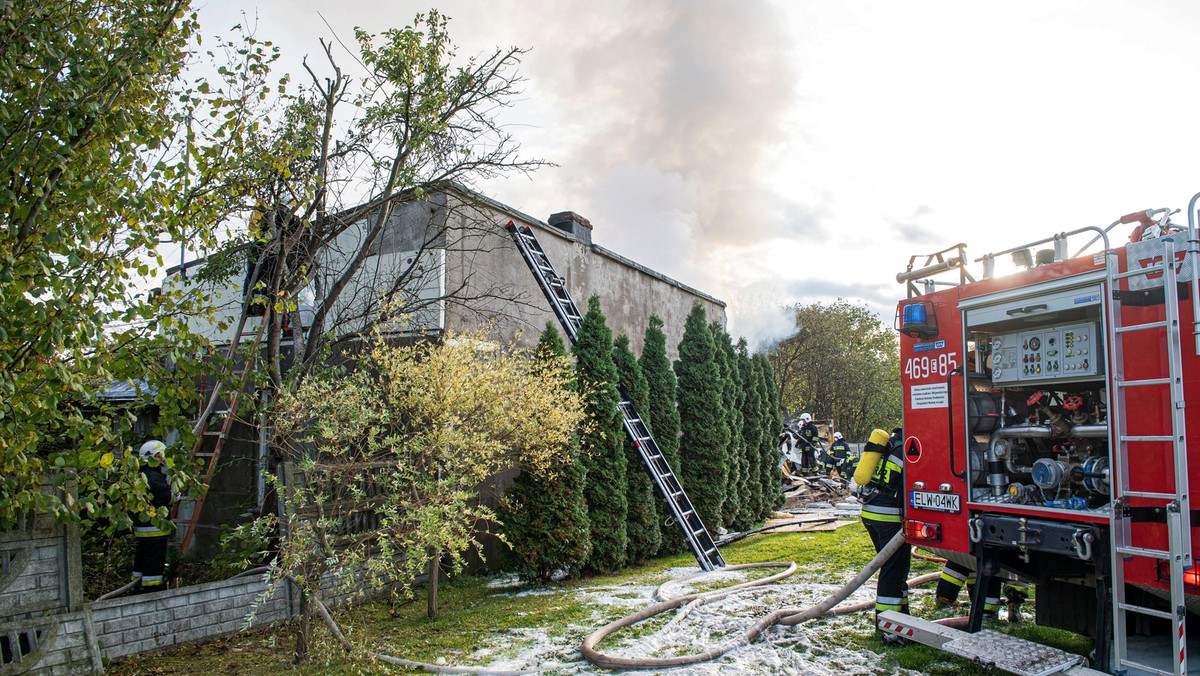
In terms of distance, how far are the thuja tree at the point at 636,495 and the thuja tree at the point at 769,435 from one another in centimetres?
585

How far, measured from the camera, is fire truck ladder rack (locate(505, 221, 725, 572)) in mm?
11969

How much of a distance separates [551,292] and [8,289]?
865cm

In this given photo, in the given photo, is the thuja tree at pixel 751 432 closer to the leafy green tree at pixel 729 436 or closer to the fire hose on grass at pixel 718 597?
the leafy green tree at pixel 729 436

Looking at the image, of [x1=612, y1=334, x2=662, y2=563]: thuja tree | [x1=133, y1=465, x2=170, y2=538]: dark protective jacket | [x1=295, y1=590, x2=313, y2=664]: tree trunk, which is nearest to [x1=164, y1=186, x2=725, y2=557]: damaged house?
[x1=133, y1=465, x2=170, y2=538]: dark protective jacket

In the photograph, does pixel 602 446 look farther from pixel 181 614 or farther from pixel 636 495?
pixel 181 614

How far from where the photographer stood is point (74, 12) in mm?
5129

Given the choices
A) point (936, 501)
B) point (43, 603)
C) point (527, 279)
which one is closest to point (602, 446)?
point (527, 279)

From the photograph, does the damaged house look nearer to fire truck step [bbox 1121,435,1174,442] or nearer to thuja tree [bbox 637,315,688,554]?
thuja tree [bbox 637,315,688,554]

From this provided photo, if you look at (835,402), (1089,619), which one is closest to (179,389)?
(1089,619)

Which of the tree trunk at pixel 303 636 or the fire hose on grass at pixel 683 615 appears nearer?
the fire hose on grass at pixel 683 615

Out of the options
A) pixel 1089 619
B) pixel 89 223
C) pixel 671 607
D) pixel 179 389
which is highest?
pixel 89 223

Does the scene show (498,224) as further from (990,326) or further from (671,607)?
(990,326)

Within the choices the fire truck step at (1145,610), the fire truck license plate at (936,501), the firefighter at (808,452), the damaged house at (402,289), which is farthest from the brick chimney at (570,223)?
the firefighter at (808,452)

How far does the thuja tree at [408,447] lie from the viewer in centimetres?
649
